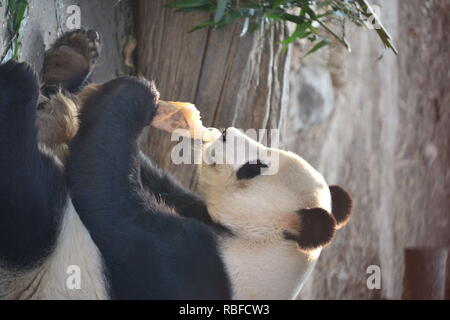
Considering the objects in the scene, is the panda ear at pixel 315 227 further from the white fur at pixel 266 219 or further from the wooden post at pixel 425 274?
the wooden post at pixel 425 274

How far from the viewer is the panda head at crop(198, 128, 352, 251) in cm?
164

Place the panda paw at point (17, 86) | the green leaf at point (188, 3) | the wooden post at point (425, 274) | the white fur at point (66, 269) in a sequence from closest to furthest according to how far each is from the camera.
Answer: the panda paw at point (17, 86)
the white fur at point (66, 269)
the green leaf at point (188, 3)
the wooden post at point (425, 274)

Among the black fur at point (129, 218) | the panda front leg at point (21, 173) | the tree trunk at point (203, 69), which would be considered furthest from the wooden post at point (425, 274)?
the panda front leg at point (21, 173)

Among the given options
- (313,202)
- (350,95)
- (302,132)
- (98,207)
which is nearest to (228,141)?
(313,202)

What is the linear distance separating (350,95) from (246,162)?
8.59ft

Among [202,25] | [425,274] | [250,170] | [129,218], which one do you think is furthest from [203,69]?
[425,274]

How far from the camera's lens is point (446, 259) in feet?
13.2

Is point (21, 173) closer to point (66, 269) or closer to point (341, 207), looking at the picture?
point (66, 269)

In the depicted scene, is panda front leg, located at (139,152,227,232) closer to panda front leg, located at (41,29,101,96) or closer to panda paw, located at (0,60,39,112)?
panda front leg, located at (41,29,101,96)

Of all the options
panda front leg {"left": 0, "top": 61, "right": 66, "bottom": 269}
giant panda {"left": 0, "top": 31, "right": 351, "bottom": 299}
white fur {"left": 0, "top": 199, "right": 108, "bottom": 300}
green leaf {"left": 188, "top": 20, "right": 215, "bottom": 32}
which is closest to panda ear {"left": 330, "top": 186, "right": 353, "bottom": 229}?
giant panda {"left": 0, "top": 31, "right": 351, "bottom": 299}

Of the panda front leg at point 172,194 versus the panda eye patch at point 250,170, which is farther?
the panda front leg at point 172,194

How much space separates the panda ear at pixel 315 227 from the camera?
1.59 m

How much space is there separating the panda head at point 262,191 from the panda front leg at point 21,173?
421mm

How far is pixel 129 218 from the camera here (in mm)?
1553
